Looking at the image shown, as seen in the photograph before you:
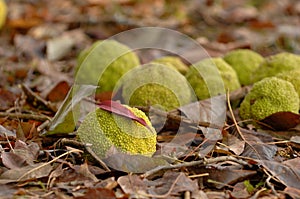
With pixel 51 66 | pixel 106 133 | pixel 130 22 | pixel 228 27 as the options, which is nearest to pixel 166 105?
pixel 106 133

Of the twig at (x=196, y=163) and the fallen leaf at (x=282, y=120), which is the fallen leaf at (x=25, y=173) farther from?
the fallen leaf at (x=282, y=120)

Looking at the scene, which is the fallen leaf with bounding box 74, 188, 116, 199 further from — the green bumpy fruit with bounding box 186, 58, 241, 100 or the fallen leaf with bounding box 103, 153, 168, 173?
the green bumpy fruit with bounding box 186, 58, 241, 100

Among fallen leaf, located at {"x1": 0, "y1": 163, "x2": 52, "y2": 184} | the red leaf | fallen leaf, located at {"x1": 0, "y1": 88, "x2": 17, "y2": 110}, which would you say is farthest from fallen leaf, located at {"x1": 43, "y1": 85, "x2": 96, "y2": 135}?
fallen leaf, located at {"x1": 0, "y1": 88, "x2": 17, "y2": 110}

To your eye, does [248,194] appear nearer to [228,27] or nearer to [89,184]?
[89,184]

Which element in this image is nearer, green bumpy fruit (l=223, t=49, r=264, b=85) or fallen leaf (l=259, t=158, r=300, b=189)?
fallen leaf (l=259, t=158, r=300, b=189)

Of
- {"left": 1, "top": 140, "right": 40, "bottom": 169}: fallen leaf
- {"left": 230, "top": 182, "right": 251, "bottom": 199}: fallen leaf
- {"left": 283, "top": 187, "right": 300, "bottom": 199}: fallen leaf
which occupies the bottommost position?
{"left": 283, "top": 187, "right": 300, "bottom": 199}: fallen leaf

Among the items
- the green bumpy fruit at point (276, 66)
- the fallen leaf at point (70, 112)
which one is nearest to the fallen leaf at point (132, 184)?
the fallen leaf at point (70, 112)
